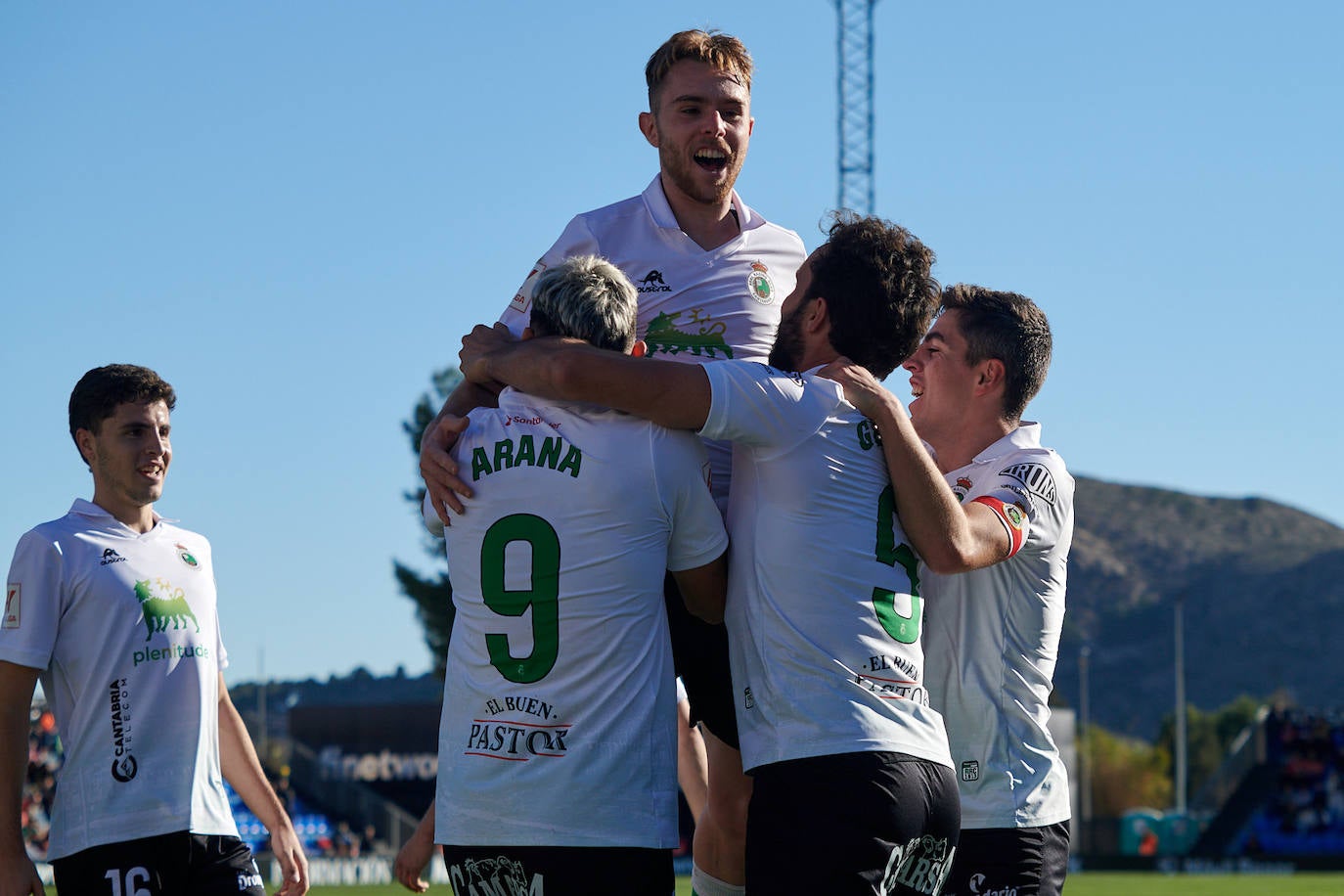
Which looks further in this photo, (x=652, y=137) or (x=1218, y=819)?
(x=1218, y=819)

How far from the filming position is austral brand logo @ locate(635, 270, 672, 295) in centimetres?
507

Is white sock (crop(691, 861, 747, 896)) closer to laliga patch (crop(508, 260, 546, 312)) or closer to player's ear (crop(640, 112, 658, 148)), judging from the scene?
laliga patch (crop(508, 260, 546, 312))

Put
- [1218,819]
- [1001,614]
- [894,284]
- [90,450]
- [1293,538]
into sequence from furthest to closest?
[1293,538]
[1218,819]
[90,450]
[1001,614]
[894,284]

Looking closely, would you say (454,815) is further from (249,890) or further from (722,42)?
(722,42)

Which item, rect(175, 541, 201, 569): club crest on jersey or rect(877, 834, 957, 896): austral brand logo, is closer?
rect(877, 834, 957, 896): austral brand logo

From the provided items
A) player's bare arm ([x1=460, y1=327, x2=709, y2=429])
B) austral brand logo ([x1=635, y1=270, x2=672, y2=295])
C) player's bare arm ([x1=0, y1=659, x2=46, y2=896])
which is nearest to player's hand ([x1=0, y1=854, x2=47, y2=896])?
player's bare arm ([x1=0, y1=659, x2=46, y2=896])

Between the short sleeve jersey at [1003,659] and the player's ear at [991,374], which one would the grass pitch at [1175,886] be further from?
the player's ear at [991,374]

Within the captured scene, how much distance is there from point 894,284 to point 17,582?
303 cm

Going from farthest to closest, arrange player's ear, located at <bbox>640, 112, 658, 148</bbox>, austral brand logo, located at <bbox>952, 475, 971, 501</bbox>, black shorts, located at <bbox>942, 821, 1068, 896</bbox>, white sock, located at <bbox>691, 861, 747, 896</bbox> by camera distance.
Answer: player's ear, located at <bbox>640, 112, 658, 148</bbox> → white sock, located at <bbox>691, 861, 747, 896</bbox> → austral brand logo, located at <bbox>952, 475, 971, 501</bbox> → black shorts, located at <bbox>942, 821, 1068, 896</bbox>

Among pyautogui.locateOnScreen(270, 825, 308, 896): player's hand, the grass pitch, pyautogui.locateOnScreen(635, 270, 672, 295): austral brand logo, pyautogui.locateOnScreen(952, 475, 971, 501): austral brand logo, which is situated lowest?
the grass pitch

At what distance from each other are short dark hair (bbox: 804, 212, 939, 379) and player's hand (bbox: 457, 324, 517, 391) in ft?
2.87

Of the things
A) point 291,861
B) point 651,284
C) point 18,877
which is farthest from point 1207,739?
point 18,877

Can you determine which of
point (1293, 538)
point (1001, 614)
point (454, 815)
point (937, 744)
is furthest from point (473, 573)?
point (1293, 538)

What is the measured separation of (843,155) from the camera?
34.9m
